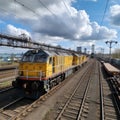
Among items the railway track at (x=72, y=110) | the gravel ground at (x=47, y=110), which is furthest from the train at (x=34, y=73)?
the gravel ground at (x=47, y=110)

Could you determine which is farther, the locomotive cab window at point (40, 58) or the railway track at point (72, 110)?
the locomotive cab window at point (40, 58)

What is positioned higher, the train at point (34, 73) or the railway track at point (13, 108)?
the train at point (34, 73)

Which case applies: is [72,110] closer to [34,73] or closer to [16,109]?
[16,109]

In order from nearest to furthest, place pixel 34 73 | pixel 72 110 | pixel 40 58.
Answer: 1. pixel 72 110
2. pixel 34 73
3. pixel 40 58

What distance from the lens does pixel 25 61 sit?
534 inches

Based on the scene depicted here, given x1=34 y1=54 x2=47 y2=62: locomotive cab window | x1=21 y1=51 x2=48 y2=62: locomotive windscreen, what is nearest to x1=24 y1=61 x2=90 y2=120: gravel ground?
x1=34 y1=54 x2=47 y2=62: locomotive cab window

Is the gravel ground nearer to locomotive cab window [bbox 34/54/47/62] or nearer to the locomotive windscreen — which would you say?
locomotive cab window [bbox 34/54/47/62]

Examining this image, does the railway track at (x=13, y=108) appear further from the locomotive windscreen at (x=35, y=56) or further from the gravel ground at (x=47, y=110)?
the locomotive windscreen at (x=35, y=56)

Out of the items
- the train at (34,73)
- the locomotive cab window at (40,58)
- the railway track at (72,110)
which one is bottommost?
the railway track at (72,110)

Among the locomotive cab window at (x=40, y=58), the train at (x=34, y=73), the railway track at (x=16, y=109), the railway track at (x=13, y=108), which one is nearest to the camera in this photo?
the railway track at (x=16, y=109)

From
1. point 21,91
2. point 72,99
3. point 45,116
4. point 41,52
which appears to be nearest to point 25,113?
point 45,116

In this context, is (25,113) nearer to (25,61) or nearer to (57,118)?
(57,118)

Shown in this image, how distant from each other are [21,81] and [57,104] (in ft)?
10.8

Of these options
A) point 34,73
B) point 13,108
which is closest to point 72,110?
point 13,108
